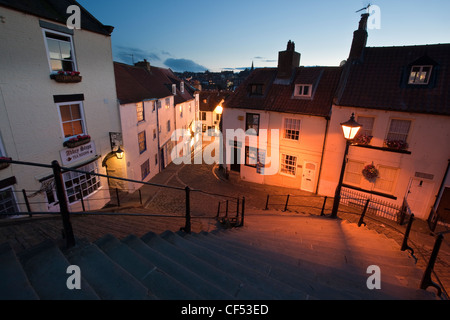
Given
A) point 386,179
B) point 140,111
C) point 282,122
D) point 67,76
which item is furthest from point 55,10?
point 386,179

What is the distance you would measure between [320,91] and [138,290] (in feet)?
54.7

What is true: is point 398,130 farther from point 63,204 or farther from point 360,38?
point 63,204

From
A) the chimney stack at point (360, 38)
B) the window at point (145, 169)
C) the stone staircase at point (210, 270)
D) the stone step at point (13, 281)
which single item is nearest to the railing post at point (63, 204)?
the stone staircase at point (210, 270)

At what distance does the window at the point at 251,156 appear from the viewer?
1844 centimetres

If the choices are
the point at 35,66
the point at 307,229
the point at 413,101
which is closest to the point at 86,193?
the point at 35,66

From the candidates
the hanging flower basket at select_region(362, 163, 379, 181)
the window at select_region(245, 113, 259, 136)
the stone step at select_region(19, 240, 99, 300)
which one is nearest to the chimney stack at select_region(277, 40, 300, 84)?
the window at select_region(245, 113, 259, 136)

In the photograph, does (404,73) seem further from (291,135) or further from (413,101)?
(291,135)

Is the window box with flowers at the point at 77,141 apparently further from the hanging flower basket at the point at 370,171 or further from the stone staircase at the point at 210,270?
the hanging flower basket at the point at 370,171

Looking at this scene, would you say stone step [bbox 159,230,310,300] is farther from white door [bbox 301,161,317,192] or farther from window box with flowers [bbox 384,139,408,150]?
white door [bbox 301,161,317,192]

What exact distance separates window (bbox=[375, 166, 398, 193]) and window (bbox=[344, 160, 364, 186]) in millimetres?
973

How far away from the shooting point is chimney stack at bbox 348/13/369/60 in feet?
48.2

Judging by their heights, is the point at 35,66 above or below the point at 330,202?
above

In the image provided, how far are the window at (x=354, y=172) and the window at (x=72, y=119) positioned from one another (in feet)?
52.1

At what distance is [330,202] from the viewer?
15.3m
